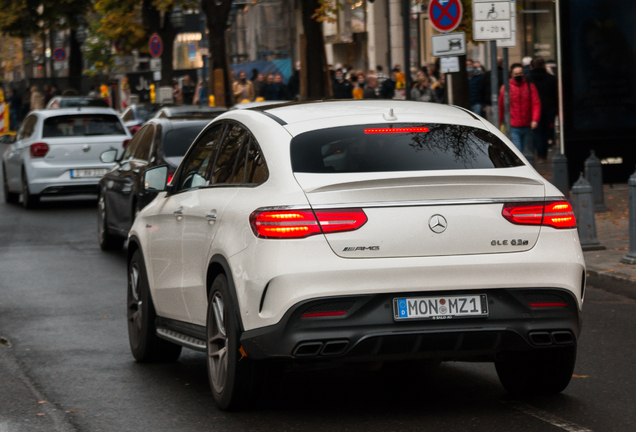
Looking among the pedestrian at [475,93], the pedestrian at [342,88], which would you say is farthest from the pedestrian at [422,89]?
the pedestrian at [342,88]

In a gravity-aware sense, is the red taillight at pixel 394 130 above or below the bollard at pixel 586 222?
above

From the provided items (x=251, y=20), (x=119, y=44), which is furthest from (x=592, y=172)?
(x=251, y=20)

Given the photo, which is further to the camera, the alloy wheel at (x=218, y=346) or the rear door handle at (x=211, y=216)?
the rear door handle at (x=211, y=216)

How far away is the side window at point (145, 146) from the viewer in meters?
13.6

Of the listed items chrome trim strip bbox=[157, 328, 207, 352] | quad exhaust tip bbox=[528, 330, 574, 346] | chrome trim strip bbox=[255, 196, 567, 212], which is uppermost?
chrome trim strip bbox=[255, 196, 567, 212]

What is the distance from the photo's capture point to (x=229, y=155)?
21.8 feet

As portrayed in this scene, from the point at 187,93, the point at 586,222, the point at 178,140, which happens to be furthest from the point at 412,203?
the point at 187,93

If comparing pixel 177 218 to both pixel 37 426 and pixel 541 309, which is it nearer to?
pixel 37 426

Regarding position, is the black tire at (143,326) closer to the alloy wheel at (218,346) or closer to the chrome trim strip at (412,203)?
the alloy wheel at (218,346)

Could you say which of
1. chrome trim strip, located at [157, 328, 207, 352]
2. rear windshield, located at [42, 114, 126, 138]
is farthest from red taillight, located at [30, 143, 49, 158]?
chrome trim strip, located at [157, 328, 207, 352]

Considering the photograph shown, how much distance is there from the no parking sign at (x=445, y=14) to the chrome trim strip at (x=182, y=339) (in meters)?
10.3

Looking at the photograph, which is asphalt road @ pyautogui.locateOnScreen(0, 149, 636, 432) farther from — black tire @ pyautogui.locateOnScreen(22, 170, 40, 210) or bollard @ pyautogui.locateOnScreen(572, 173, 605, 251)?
black tire @ pyautogui.locateOnScreen(22, 170, 40, 210)

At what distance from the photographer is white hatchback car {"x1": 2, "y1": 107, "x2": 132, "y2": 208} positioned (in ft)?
65.2

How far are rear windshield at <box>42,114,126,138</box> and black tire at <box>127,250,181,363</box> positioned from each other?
12452mm
